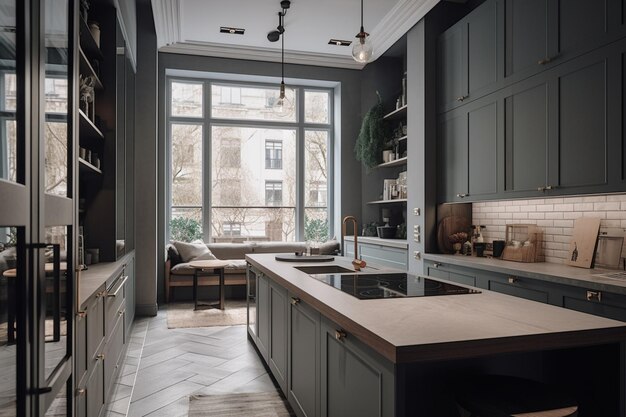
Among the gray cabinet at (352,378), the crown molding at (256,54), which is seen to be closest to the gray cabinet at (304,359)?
the gray cabinet at (352,378)

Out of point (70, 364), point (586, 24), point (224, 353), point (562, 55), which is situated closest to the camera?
point (70, 364)

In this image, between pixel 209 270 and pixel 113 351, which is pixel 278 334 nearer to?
pixel 113 351

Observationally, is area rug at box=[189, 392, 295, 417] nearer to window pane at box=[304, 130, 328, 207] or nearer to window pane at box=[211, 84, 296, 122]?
window pane at box=[304, 130, 328, 207]

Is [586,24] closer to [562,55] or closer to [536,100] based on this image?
[562,55]

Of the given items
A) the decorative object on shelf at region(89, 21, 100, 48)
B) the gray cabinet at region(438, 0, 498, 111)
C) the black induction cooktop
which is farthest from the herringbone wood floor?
the gray cabinet at region(438, 0, 498, 111)

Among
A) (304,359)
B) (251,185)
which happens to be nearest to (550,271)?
(304,359)

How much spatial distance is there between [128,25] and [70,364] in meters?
3.49

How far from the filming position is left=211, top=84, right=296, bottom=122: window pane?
23.9 feet

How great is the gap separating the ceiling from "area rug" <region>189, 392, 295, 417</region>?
158 inches

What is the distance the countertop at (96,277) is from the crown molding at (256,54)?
12.5ft

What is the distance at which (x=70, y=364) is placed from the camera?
62.7 inches

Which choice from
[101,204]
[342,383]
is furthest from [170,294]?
[342,383]

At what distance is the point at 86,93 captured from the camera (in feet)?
10.4

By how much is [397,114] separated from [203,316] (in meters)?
3.54
